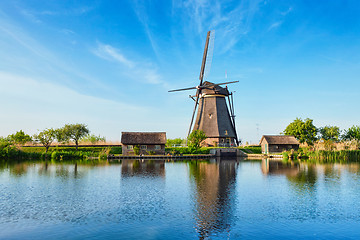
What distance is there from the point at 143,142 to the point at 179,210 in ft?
108

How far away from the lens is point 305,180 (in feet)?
59.6

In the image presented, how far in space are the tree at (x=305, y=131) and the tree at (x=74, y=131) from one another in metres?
40.1

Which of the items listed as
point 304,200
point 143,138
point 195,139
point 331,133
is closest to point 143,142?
point 143,138

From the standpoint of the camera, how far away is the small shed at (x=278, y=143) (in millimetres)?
46531

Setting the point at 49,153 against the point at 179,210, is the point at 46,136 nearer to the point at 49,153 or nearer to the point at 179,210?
the point at 49,153

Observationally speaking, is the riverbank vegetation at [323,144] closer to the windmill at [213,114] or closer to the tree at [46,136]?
the windmill at [213,114]

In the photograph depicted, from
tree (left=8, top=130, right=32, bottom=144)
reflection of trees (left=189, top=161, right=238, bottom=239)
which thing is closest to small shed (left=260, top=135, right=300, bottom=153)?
reflection of trees (left=189, top=161, right=238, bottom=239)

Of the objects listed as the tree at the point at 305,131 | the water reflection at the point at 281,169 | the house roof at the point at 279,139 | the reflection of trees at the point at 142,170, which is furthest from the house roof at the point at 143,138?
the tree at the point at 305,131

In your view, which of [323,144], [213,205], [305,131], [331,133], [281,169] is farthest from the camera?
[331,133]

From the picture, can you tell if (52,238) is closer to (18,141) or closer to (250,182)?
(250,182)

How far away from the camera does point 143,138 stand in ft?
144

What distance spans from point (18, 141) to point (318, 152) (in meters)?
48.3

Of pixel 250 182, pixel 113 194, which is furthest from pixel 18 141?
pixel 250 182

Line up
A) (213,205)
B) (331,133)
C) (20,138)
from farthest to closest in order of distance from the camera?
(331,133), (20,138), (213,205)
